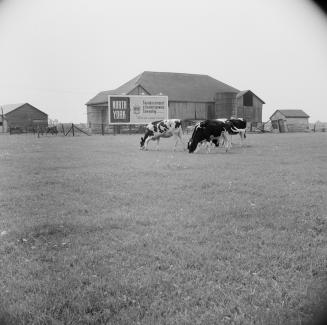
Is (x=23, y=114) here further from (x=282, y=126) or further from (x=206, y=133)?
(x=282, y=126)

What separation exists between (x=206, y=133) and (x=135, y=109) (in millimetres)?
28055

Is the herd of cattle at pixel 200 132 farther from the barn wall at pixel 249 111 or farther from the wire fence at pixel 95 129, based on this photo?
the barn wall at pixel 249 111

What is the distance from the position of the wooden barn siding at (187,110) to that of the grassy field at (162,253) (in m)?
44.8

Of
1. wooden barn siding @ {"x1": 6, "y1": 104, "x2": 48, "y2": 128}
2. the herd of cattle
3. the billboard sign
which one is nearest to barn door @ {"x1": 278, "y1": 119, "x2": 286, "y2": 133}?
the billboard sign

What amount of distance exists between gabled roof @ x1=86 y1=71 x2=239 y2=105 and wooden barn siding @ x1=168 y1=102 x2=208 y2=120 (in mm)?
681

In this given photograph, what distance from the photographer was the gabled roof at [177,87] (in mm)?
51156

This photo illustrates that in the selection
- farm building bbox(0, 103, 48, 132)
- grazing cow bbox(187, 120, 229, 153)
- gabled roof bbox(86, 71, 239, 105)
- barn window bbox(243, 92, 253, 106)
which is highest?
gabled roof bbox(86, 71, 239, 105)

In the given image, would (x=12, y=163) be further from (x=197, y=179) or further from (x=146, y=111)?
(x=146, y=111)

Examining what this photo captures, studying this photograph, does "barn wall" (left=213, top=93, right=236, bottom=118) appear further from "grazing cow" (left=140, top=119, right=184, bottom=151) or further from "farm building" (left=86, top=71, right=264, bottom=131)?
"grazing cow" (left=140, top=119, right=184, bottom=151)

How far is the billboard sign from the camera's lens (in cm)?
4309

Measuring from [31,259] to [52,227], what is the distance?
106 cm

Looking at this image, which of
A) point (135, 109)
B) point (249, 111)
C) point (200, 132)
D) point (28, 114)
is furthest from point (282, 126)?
point (28, 114)

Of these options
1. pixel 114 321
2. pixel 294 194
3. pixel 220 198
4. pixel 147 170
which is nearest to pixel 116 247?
pixel 114 321

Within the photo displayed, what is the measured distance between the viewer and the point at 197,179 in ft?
30.2
